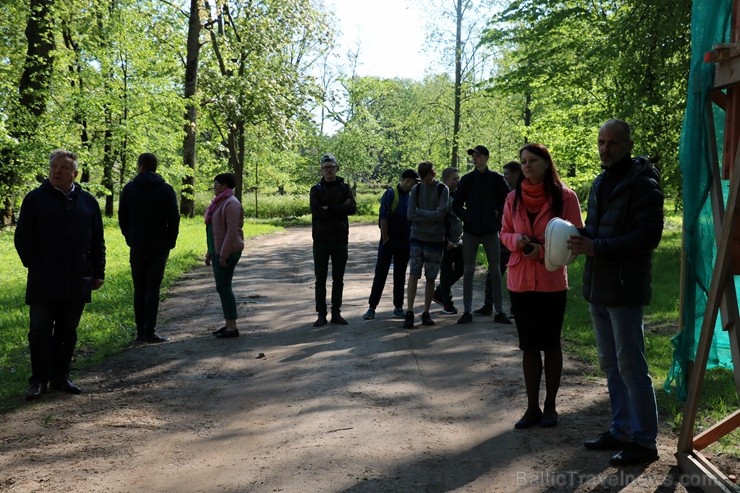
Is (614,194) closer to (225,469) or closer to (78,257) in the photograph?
(225,469)

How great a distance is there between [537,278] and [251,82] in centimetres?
2738

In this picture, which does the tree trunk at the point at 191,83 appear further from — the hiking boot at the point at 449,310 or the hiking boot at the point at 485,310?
the hiking boot at the point at 485,310

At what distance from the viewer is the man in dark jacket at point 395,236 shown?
10484 mm

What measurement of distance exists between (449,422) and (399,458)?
971mm

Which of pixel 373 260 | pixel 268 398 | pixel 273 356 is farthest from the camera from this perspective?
pixel 373 260

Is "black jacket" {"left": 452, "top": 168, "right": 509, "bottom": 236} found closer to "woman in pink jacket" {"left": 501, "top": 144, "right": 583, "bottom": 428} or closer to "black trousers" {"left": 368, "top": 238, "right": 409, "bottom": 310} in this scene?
"black trousers" {"left": 368, "top": 238, "right": 409, "bottom": 310}

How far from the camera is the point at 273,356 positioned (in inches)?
329

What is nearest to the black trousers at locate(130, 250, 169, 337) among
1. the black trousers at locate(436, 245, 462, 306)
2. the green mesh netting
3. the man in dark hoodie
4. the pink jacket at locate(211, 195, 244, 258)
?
the man in dark hoodie

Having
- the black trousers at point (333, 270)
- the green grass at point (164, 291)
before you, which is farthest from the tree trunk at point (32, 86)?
the black trousers at point (333, 270)

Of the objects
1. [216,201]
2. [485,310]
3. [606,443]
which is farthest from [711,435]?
[216,201]

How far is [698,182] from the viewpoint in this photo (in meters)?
4.72

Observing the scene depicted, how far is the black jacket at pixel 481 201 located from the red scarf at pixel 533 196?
4.27 metres

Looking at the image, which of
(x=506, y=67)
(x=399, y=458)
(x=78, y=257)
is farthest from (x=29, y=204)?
(x=506, y=67)

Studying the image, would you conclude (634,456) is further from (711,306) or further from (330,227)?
(330,227)
